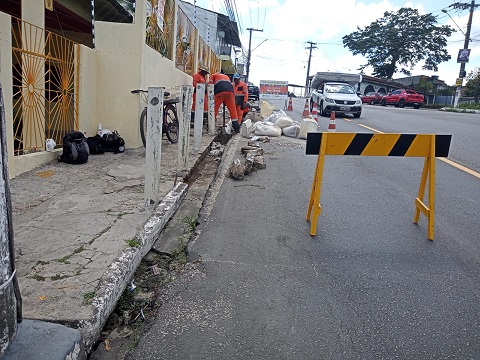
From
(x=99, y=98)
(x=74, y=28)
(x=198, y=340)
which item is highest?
(x=74, y=28)

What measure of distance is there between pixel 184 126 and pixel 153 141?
5.61 ft

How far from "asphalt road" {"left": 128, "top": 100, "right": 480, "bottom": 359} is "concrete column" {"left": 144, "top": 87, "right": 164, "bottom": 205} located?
0.71 meters

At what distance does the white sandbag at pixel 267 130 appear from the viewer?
1247 centimetres

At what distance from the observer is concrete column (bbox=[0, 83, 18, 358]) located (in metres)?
1.83

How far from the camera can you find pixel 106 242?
3676mm

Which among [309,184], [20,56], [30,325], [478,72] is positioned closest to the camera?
[30,325]

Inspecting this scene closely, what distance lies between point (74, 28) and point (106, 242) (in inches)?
451

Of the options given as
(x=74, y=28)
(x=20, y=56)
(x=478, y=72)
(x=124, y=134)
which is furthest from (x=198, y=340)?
(x=478, y=72)

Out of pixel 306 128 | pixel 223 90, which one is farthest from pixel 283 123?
pixel 223 90

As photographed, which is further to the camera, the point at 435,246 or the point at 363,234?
the point at 363,234

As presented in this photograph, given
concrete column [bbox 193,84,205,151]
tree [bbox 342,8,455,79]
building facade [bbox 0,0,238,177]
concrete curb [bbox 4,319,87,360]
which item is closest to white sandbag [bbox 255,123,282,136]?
building facade [bbox 0,0,238,177]

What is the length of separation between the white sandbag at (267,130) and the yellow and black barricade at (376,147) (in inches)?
312

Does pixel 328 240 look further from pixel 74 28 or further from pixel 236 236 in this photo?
pixel 74 28

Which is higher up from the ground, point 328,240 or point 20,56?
point 20,56
